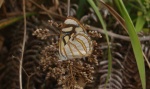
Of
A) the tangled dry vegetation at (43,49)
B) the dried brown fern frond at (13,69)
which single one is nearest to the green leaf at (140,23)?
the tangled dry vegetation at (43,49)

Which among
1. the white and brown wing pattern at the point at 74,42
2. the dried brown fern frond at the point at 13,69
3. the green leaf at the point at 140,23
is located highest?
the green leaf at the point at 140,23

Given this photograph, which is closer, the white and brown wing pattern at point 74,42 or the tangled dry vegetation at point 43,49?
the white and brown wing pattern at point 74,42

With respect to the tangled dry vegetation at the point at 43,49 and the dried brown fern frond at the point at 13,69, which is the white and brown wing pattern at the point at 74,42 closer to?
the tangled dry vegetation at the point at 43,49

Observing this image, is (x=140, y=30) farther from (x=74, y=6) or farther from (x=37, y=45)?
(x=37, y=45)

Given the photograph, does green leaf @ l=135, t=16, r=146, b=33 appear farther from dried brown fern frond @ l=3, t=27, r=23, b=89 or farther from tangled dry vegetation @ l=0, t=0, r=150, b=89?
dried brown fern frond @ l=3, t=27, r=23, b=89

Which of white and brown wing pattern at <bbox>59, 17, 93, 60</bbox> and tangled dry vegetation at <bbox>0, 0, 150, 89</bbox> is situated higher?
tangled dry vegetation at <bbox>0, 0, 150, 89</bbox>

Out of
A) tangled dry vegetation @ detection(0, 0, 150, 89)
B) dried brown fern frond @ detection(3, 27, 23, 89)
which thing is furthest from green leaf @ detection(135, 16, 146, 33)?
dried brown fern frond @ detection(3, 27, 23, 89)

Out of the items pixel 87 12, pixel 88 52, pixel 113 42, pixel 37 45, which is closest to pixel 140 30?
pixel 113 42

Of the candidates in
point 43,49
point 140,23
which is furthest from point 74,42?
point 140,23
